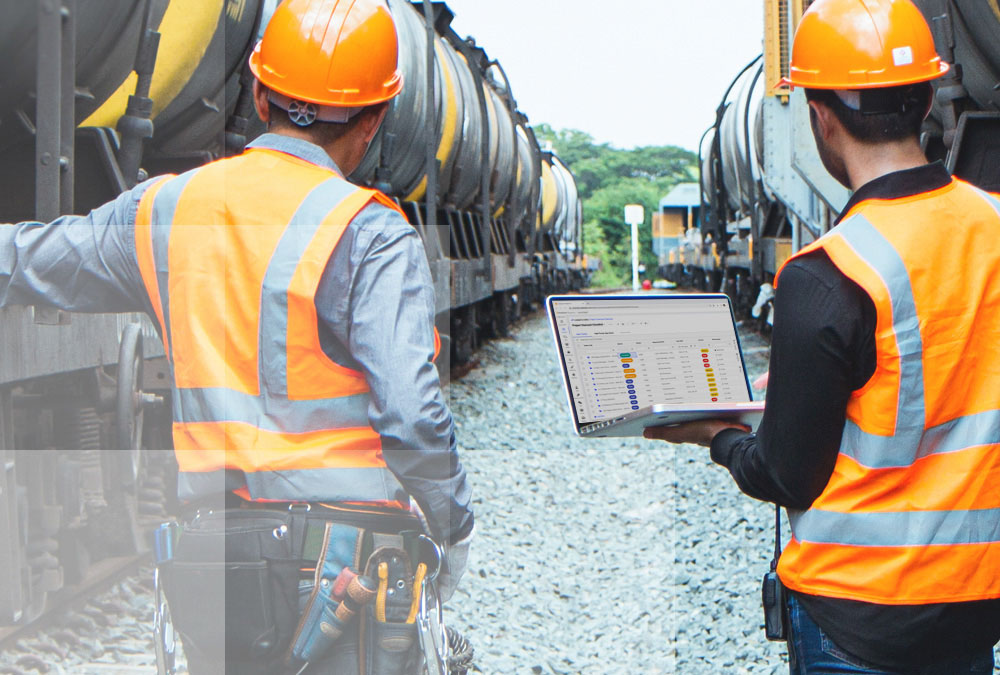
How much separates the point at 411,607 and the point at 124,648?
2.16 metres

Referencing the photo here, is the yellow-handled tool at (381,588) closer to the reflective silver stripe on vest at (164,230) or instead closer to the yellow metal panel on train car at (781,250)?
the reflective silver stripe on vest at (164,230)

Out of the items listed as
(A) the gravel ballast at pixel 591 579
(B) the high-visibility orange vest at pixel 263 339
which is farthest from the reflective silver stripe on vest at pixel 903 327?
(A) the gravel ballast at pixel 591 579

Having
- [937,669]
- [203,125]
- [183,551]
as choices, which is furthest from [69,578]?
[937,669]

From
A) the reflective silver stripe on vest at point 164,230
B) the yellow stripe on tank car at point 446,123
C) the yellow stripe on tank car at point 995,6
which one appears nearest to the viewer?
the reflective silver stripe on vest at point 164,230

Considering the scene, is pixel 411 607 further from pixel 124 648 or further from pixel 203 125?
pixel 203 125

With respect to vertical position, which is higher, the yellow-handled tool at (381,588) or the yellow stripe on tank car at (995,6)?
the yellow stripe on tank car at (995,6)

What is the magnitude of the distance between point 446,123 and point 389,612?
792cm

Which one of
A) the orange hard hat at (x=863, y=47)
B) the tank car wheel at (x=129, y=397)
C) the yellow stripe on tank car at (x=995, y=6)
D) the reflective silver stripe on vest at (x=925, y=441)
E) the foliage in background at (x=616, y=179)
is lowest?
the foliage in background at (x=616, y=179)

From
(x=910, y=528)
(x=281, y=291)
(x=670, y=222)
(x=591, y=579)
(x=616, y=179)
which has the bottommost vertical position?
(x=616, y=179)

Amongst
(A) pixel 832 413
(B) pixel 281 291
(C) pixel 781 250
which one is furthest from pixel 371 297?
(C) pixel 781 250

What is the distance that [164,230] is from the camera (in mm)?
1898

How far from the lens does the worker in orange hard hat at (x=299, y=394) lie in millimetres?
1799

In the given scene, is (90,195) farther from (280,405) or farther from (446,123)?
(446,123)

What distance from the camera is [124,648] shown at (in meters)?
3.62
